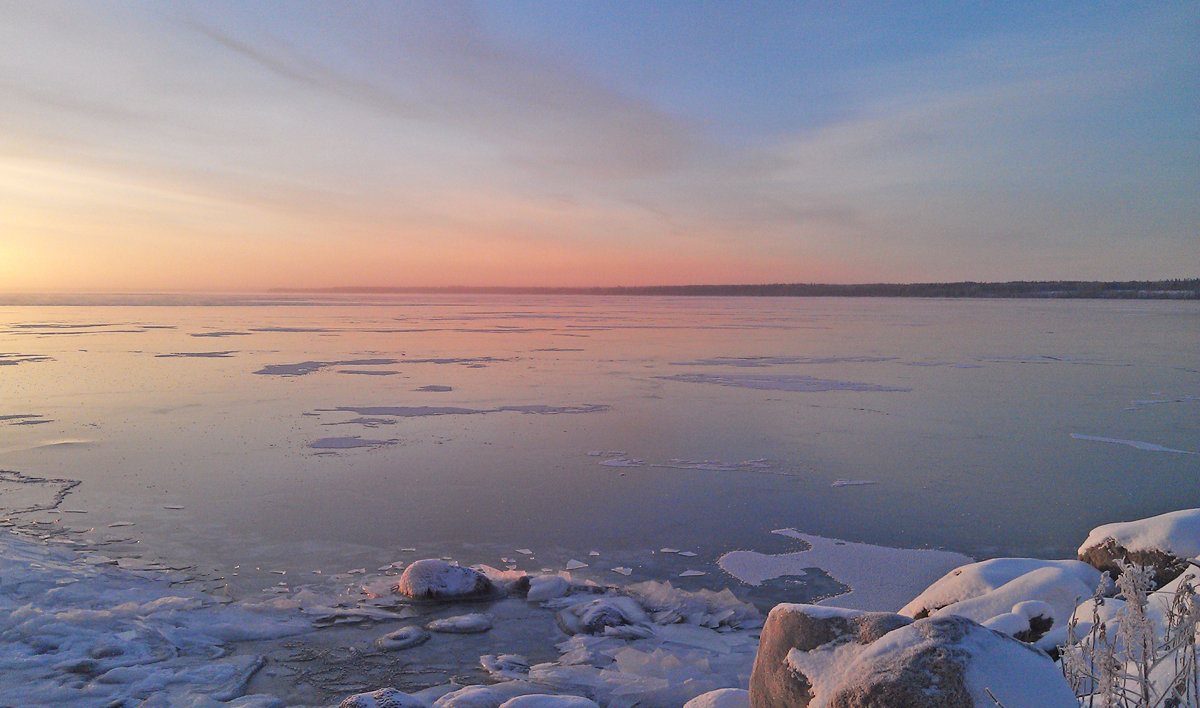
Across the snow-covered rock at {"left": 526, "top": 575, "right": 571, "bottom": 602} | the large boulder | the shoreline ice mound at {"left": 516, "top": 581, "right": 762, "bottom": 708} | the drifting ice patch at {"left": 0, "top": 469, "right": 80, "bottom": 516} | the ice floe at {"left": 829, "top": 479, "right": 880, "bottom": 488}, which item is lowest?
the shoreline ice mound at {"left": 516, "top": 581, "right": 762, "bottom": 708}

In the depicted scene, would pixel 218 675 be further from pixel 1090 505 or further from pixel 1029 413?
pixel 1029 413

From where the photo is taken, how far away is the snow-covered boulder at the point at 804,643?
3018 mm

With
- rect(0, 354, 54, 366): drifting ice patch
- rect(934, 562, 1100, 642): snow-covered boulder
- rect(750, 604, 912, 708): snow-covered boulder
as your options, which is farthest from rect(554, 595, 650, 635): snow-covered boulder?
rect(0, 354, 54, 366): drifting ice patch

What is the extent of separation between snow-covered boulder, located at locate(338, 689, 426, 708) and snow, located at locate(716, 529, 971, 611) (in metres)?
2.89

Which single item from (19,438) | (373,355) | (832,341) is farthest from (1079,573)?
(832,341)

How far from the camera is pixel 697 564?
6.12 meters

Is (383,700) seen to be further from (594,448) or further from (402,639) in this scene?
(594,448)

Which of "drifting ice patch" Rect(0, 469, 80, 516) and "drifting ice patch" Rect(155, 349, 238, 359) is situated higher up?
"drifting ice patch" Rect(155, 349, 238, 359)

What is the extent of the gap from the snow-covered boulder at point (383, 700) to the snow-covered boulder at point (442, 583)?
1.47m

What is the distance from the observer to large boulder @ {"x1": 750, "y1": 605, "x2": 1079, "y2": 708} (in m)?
2.46

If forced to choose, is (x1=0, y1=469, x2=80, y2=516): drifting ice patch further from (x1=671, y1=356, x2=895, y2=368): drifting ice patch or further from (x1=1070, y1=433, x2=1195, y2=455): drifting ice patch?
(x1=671, y1=356, x2=895, y2=368): drifting ice patch

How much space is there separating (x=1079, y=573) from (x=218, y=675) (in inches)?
213

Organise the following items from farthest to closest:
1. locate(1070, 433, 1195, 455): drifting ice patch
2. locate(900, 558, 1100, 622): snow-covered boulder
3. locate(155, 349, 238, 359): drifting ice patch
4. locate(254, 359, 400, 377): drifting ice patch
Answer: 1. locate(155, 349, 238, 359): drifting ice patch
2. locate(254, 359, 400, 377): drifting ice patch
3. locate(1070, 433, 1195, 455): drifting ice patch
4. locate(900, 558, 1100, 622): snow-covered boulder

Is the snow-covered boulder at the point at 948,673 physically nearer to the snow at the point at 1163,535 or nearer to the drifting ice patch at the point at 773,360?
the snow at the point at 1163,535
